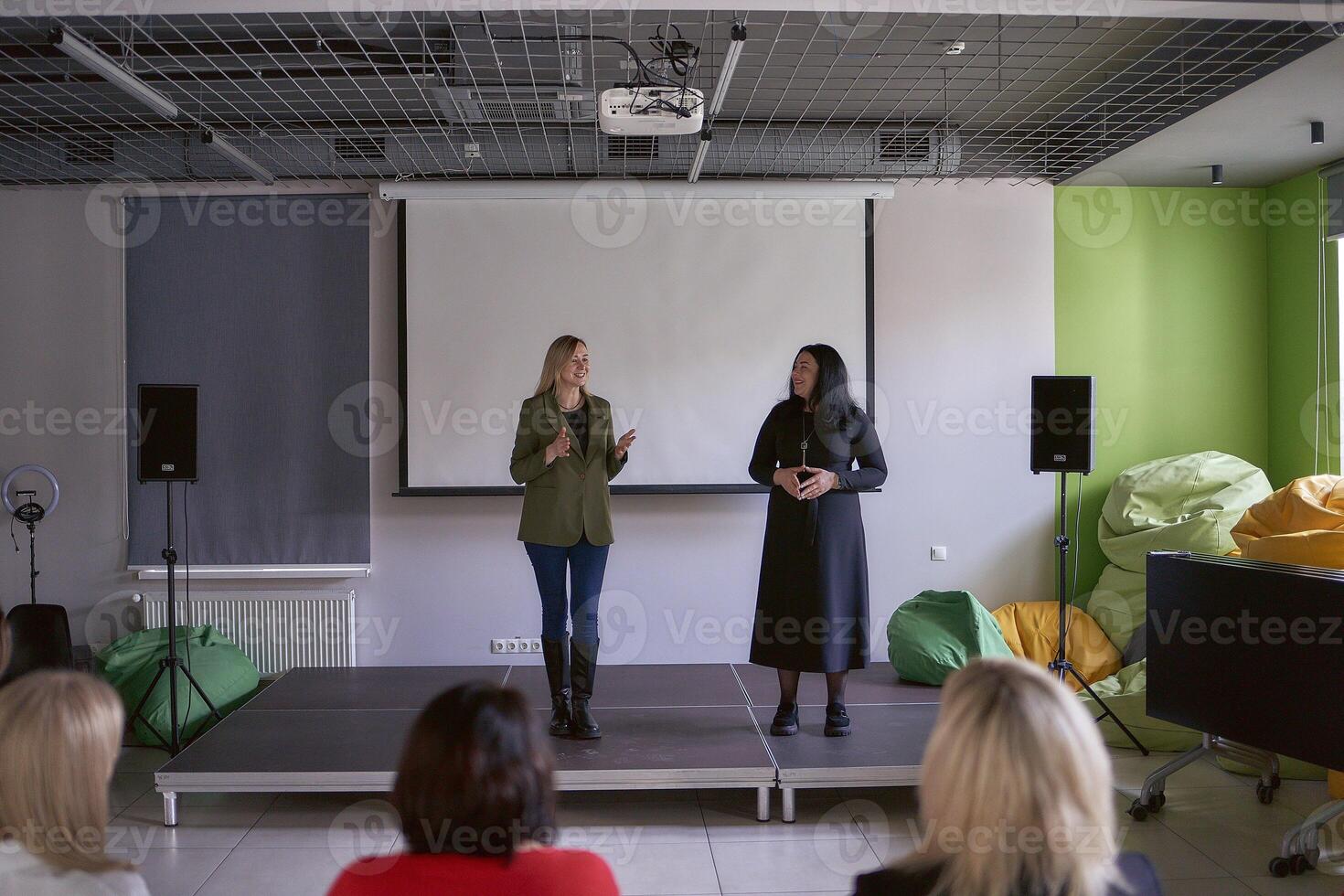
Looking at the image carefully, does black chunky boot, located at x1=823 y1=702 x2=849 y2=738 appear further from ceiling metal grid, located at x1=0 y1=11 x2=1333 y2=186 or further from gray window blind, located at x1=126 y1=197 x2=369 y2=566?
gray window blind, located at x1=126 y1=197 x2=369 y2=566

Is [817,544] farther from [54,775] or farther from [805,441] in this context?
[54,775]

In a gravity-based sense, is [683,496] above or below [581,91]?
below

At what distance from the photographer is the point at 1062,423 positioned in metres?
4.50

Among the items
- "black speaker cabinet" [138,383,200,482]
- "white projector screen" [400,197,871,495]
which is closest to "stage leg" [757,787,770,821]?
"white projector screen" [400,197,871,495]

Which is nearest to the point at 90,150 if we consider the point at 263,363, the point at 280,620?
the point at 263,363

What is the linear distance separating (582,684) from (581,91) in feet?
8.04

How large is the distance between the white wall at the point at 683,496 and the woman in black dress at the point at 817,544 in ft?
5.52

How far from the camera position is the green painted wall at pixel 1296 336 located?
207 inches

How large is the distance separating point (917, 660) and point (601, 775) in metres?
1.87

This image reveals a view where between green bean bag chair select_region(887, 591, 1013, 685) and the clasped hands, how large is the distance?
4.65 ft

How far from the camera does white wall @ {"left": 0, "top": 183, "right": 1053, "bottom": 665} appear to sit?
5.61 meters

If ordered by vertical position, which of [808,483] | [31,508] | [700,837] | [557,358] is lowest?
[700,837]

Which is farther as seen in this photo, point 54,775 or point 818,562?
point 818,562

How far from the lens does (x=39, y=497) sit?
558 cm
